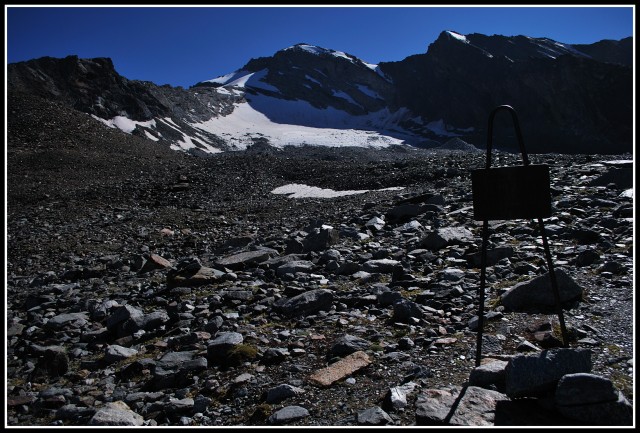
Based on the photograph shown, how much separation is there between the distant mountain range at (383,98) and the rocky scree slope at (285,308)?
48.8m

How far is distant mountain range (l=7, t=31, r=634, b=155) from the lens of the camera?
7694 centimetres

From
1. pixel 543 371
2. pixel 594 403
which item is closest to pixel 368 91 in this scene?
pixel 543 371

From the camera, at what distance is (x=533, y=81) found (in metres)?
120

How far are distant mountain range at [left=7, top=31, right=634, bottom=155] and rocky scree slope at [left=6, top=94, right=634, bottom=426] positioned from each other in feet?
160

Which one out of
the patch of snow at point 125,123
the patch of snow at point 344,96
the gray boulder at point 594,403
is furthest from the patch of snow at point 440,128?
the gray boulder at point 594,403

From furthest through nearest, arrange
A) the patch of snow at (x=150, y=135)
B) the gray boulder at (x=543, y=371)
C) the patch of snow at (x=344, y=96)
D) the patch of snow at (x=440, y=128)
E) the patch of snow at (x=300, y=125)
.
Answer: the patch of snow at (x=344, y=96) < the patch of snow at (x=440, y=128) < the patch of snow at (x=300, y=125) < the patch of snow at (x=150, y=135) < the gray boulder at (x=543, y=371)

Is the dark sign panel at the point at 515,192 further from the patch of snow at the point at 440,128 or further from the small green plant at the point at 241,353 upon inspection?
the patch of snow at the point at 440,128

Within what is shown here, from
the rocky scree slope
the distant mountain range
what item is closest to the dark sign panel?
the rocky scree slope

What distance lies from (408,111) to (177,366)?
481 feet

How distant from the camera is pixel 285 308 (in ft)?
22.0

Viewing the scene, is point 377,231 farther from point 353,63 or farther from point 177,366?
point 353,63

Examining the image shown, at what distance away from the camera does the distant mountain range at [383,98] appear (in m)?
76.9

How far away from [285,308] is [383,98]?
534 ft

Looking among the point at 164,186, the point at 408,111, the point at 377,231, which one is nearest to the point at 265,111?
the point at 408,111
